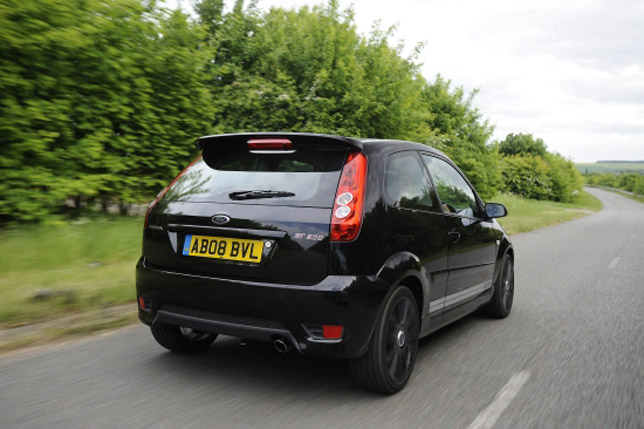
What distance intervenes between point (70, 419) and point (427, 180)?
2924 mm

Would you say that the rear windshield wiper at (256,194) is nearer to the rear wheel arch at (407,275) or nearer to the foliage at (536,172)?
the rear wheel arch at (407,275)

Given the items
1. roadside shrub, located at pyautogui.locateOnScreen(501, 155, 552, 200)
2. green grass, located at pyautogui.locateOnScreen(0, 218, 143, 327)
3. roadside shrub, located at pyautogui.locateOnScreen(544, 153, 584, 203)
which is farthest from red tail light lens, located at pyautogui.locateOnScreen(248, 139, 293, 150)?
roadside shrub, located at pyautogui.locateOnScreen(544, 153, 584, 203)

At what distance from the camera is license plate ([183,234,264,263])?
3.34m

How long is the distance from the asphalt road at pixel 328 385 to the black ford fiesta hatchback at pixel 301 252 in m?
0.31

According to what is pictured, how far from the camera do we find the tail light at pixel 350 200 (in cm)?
327

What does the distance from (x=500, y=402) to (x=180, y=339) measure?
7.46 ft

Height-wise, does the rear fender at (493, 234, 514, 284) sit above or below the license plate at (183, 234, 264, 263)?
below

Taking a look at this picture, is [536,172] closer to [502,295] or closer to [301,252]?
[502,295]

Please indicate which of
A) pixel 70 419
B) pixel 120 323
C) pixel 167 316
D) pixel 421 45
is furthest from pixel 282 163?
pixel 421 45

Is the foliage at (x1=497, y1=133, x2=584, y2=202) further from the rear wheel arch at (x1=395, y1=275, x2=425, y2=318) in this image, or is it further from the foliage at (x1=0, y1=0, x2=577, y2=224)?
the rear wheel arch at (x1=395, y1=275, x2=425, y2=318)

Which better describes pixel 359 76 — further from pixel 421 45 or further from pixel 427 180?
pixel 427 180

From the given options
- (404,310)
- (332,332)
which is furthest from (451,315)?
(332,332)

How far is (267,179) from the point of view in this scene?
3.62 m

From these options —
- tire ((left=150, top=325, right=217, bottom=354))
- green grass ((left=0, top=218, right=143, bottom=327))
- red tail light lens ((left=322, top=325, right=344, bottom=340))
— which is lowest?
green grass ((left=0, top=218, right=143, bottom=327))
